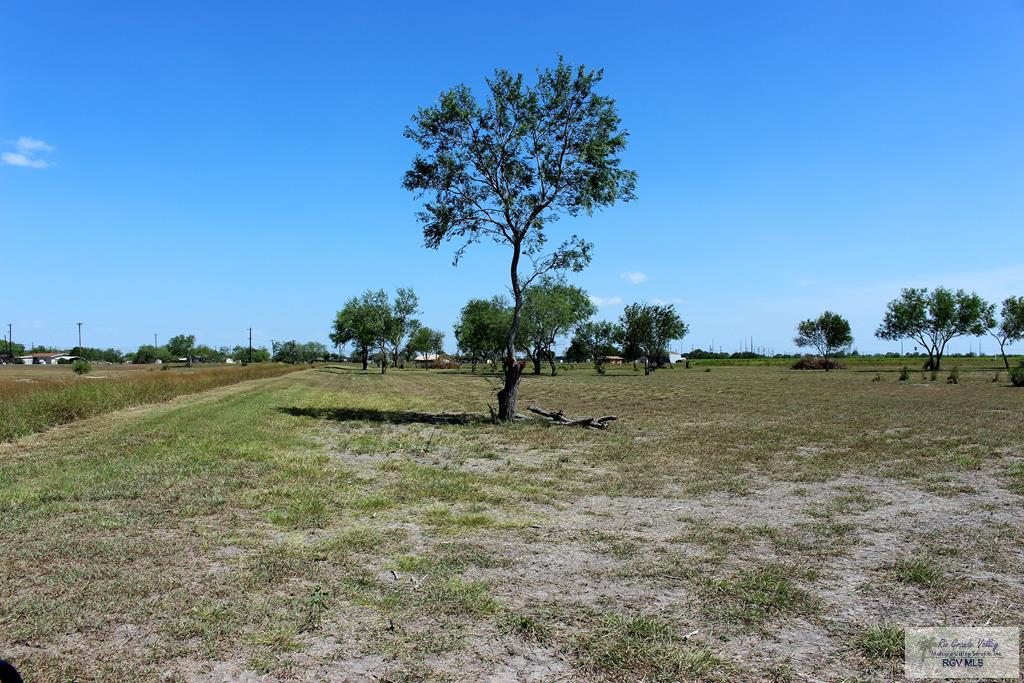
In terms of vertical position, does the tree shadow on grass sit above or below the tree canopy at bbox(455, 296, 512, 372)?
below

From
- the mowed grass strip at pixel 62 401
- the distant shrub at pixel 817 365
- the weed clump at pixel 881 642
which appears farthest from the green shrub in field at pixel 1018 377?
the mowed grass strip at pixel 62 401

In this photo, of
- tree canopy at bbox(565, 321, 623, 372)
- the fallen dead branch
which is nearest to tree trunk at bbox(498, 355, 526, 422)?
the fallen dead branch

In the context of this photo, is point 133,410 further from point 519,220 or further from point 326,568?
point 326,568

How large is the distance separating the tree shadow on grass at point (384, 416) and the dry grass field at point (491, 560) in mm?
6408

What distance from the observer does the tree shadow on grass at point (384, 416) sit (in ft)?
66.1

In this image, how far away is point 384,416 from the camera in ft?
71.0

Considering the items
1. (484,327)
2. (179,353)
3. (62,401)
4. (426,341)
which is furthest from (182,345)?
(62,401)

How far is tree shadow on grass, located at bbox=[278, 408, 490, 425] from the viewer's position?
2016cm

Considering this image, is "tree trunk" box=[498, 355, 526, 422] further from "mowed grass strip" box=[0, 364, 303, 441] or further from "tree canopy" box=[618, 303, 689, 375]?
"tree canopy" box=[618, 303, 689, 375]

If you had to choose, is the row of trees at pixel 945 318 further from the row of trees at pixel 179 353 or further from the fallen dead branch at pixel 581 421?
the row of trees at pixel 179 353

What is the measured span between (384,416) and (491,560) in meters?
16.2

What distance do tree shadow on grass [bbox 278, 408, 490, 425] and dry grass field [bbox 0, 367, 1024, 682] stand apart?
641cm

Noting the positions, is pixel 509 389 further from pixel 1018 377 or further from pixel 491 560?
pixel 1018 377

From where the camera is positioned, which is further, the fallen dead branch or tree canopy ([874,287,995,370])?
tree canopy ([874,287,995,370])
